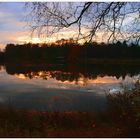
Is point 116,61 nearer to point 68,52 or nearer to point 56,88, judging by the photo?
point 68,52

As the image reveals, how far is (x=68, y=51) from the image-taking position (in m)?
6.65

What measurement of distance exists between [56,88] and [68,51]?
2.45m

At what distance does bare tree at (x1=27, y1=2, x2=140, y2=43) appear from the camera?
5.96 metres

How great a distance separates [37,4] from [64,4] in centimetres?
40

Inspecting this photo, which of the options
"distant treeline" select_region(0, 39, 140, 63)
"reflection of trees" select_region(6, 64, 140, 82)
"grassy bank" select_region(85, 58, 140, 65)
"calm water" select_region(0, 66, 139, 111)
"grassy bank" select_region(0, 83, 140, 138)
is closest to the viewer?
"grassy bank" select_region(0, 83, 140, 138)

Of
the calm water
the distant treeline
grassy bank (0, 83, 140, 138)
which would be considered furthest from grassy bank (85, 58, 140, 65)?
grassy bank (0, 83, 140, 138)

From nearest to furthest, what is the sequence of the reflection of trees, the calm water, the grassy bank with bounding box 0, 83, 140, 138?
1. the grassy bank with bounding box 0, 83, 140, 138
2. the reflection of trees
3. the calm water

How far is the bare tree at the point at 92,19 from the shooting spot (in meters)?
5.96

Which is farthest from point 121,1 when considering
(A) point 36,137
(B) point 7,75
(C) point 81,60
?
(B) point 7,75

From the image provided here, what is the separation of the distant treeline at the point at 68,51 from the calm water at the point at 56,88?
0.64m

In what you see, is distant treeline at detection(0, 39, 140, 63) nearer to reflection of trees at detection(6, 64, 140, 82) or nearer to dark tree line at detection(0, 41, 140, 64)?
dark tree line at detection(0, 41, 140, 64)

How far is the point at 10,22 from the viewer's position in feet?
22.2

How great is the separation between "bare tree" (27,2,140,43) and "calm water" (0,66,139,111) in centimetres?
169

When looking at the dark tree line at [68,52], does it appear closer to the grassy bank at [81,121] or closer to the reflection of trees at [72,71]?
the reflection of trees at [72,71]
